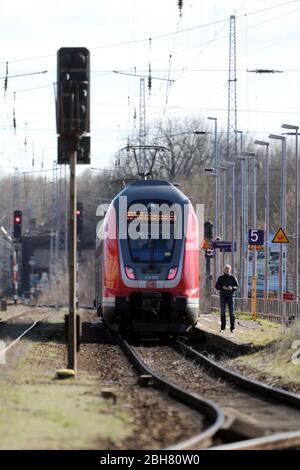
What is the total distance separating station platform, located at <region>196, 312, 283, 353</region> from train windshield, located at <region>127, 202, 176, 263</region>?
2391 mm

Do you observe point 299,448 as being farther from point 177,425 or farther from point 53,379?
point 53,379

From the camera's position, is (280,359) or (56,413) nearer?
(56,413)

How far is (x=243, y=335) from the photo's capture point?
1003 inches

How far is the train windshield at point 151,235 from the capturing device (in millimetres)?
24875

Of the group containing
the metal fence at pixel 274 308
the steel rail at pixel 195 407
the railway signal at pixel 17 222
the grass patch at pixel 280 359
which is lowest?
the metal fence at pixel 274 308

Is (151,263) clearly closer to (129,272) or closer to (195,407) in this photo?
(129,272)

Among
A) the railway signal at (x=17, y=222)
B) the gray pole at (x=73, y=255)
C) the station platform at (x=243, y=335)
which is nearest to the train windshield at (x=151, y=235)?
the station platform at (x=243, y=335)

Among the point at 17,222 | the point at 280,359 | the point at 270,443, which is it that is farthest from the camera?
the point at 17,222

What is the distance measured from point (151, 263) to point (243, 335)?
9.21 ft

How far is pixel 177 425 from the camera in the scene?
11102 millimetres

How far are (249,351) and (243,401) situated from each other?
805 cm

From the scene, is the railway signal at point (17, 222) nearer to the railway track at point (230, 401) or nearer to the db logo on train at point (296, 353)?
the railway track at point (230, 401)

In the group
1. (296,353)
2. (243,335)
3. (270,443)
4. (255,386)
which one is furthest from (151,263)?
(270,443)
